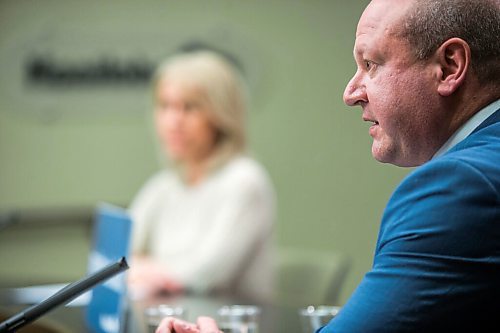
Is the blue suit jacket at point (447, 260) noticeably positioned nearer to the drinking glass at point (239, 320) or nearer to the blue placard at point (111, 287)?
the drinking glass at point (239, 320)

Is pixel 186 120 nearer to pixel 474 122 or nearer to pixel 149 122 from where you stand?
pixel 149 122

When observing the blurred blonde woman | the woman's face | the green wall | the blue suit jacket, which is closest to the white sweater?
the blurred blonde woman

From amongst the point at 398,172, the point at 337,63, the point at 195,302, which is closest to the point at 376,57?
the point at 398,172

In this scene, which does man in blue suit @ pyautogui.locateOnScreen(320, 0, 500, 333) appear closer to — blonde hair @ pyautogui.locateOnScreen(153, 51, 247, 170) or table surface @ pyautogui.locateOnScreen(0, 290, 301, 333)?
table surface @ pyautogui.locateOnScreen(0, 290, 301, 333)

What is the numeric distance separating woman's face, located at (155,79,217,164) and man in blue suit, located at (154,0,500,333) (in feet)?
6.74

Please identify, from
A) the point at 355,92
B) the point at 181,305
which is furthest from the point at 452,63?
the point at 181,305

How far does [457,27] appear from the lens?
1208 millimetres

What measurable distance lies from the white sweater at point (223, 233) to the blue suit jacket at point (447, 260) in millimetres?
1935

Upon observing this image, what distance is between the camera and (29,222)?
4.97m

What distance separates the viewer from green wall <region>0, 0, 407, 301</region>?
196 inches

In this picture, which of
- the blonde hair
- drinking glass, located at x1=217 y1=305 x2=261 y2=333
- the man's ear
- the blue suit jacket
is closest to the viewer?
the blue suit jacket

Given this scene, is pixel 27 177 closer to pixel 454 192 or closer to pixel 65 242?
pixel 65 242

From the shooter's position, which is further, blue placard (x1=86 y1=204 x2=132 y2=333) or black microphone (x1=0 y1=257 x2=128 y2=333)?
blue placard (x1=86 y1=204 x2=132 y2=333)

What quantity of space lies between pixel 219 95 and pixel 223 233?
0.55m
